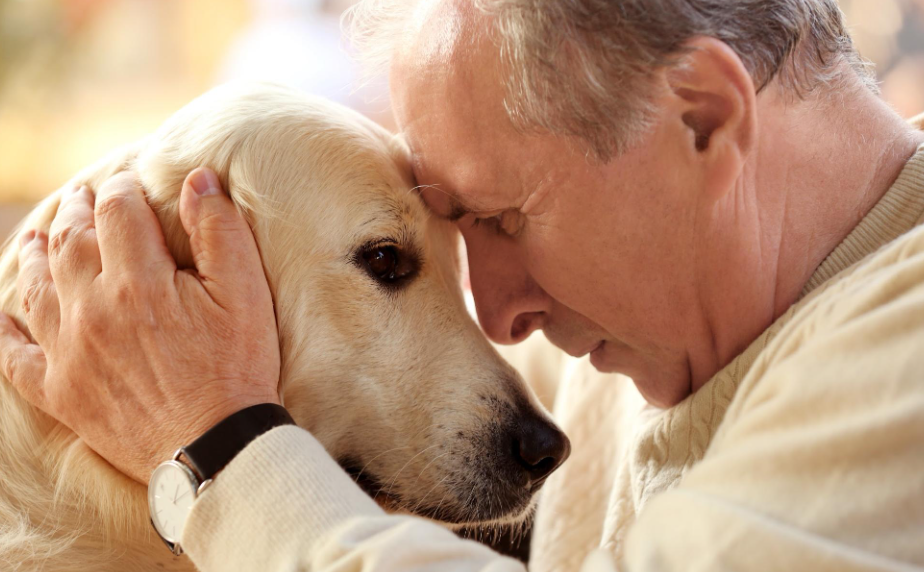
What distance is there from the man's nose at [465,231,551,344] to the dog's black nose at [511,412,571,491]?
142 mm

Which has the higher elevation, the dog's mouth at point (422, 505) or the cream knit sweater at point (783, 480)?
the cream knit sweater at point (783, 480)

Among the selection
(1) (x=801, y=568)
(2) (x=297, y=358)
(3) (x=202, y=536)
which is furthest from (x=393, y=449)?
(1) (x=801, y=568)

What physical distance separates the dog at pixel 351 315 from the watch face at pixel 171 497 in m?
0.14

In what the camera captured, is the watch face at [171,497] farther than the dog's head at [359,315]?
No

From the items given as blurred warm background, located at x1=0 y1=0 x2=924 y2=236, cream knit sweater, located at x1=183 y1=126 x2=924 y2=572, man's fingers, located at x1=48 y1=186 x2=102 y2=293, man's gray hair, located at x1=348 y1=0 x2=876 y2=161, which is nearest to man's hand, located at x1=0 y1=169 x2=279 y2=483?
man's fingers, located at x1=48 y1=186 x2=102 y2=293

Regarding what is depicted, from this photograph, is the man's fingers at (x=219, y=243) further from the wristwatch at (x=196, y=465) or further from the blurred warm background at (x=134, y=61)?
the blurred warm background at (x=134, y=61)

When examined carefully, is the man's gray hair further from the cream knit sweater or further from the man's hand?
the man's hand

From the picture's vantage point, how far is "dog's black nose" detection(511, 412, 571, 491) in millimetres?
1139

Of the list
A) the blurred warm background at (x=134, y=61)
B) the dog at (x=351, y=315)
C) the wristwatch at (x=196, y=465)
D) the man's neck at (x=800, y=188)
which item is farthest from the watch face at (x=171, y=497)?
the blurred warm background at (x=134, y=61)

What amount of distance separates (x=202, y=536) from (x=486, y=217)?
0.54 metres

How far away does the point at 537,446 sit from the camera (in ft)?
3.74

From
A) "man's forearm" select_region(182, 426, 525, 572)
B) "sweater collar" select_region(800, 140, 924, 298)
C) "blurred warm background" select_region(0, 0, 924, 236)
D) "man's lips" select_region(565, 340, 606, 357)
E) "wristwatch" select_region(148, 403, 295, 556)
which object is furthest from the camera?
"blurred warm background" select_region(0, 0, 924, 236)

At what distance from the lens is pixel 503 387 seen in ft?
3.85

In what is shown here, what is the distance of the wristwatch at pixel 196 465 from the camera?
0.85m
